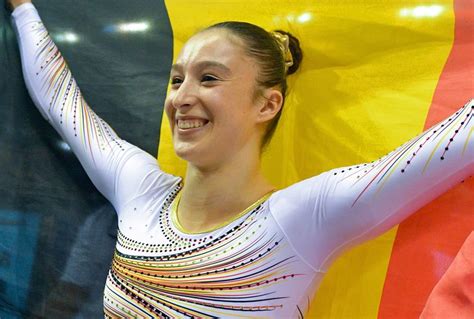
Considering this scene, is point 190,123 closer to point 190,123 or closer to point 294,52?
point 190,123

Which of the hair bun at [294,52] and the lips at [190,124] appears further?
the hair bun at [294,52]

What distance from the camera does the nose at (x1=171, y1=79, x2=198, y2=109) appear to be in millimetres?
1260

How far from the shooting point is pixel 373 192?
1069mm

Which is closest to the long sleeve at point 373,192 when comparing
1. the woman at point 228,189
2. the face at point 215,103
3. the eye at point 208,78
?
the woman at point 228,189

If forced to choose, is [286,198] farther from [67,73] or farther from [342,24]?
[67,73]

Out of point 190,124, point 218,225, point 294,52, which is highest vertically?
point 294,52

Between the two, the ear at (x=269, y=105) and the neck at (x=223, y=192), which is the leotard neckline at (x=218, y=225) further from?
the ear at (x=269, y=105)

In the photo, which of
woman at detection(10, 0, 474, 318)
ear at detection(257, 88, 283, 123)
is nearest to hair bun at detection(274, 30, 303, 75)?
woman at detection(10, 0, 474, 318)

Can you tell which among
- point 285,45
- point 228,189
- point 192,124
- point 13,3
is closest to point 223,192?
point 228,189

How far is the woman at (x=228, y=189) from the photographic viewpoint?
1.07 metres

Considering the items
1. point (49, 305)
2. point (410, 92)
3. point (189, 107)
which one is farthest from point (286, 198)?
point (49, 305)

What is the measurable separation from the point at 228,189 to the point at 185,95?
209 mm

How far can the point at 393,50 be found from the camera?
1.39m

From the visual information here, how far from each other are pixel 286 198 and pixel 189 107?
268mm
